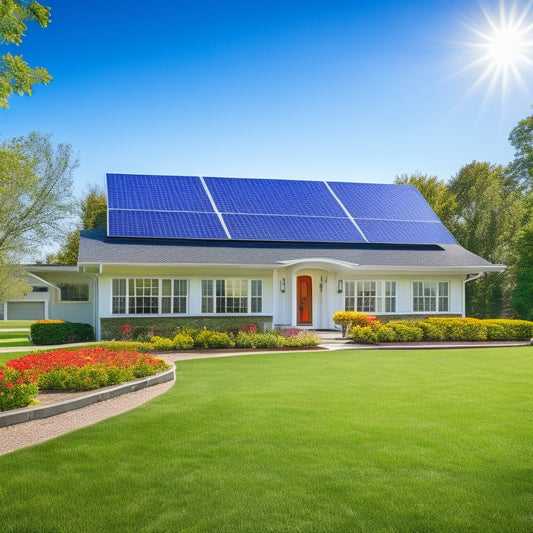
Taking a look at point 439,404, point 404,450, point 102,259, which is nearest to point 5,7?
point 404,450

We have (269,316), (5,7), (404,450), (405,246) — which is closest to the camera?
(404,450)

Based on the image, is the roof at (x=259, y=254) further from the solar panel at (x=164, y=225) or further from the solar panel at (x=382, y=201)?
the solar panel at (x=382, y=201)

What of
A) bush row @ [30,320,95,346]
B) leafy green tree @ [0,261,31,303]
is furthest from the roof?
leafy green tree @ [0,261,31,303]

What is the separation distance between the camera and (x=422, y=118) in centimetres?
2384

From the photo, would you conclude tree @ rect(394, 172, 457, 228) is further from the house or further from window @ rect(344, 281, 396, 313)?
window @ rect(344, 281, 396, 313)

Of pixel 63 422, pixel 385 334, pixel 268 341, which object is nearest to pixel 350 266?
pixel 385 334

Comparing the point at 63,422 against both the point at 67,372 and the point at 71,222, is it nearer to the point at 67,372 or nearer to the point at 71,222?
the point at 67,372

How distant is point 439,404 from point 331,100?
1588 centimetres

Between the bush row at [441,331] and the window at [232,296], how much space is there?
13.2 ft

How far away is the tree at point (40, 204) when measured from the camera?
28.8 metres

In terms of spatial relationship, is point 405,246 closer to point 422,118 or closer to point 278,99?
point 422,118

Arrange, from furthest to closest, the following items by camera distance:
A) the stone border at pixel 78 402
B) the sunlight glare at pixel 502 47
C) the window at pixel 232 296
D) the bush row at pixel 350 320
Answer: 1. the window at pixel 232 296
2. the bush row at pixel 350 320
3. the sunlight glare at pixel 502 47
4. the stone border at pixel 78 402

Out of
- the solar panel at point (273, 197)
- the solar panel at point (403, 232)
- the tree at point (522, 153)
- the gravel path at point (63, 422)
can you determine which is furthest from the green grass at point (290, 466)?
the tree at point (522, 153)

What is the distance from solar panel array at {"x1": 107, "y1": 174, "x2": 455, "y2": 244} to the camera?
21906mm
